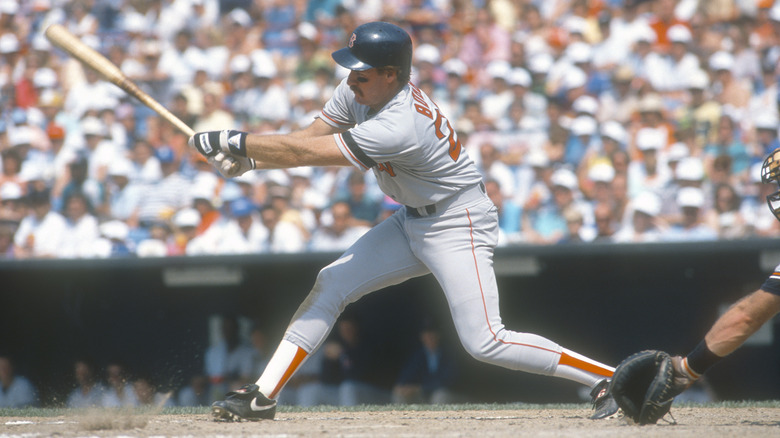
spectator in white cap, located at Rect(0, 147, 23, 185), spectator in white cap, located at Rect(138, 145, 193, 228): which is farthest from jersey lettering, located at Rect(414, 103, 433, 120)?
spectator in white cap, located at Rect(0, 147, 23, 185)

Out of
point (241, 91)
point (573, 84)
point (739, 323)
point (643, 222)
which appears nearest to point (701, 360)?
point (739, 323)

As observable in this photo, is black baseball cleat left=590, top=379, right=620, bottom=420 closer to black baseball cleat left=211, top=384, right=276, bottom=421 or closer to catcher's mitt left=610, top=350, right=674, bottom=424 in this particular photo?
catcher's mitt left=610, top=350, right=674, bottom=424

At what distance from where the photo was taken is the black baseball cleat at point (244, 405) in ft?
11.4

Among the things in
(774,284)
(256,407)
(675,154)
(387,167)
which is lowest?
(256,407)

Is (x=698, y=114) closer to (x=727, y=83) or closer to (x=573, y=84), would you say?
(x=727, y=83)

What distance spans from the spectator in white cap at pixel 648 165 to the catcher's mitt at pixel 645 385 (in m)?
3.05

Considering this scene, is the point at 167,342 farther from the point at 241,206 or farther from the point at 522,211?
the point at 522,211

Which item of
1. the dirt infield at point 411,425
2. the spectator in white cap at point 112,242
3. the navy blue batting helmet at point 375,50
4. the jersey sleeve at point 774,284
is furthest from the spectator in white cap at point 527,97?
the jersey sleeve at point 774,284

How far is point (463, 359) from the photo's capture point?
5137 mm

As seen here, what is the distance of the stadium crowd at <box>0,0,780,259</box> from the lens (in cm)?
601

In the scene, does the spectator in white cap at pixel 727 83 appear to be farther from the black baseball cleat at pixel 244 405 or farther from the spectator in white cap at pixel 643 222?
the black baseball cleat at pixel 244 405

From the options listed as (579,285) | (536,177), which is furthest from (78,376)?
(536,177)

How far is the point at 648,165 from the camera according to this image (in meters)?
6.33

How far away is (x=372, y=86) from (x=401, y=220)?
564mm
